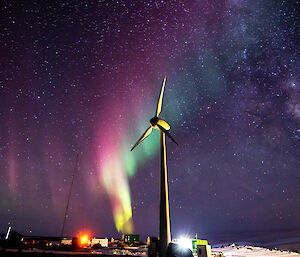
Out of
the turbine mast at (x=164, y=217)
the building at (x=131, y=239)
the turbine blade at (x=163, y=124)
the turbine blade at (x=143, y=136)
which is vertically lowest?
the building at (x=131, y=239)

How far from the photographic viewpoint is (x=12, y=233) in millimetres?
54719

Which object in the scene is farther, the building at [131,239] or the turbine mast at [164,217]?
the building at [131,239]

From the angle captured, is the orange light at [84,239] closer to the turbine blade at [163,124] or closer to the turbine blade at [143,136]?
the turbine blade at [143,136]

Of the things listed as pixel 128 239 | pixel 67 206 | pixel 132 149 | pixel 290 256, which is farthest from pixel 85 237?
pixel 290 256

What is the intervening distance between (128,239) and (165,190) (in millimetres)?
76035

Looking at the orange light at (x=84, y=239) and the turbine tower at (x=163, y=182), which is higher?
the turbine tower at (x=163, y=182)

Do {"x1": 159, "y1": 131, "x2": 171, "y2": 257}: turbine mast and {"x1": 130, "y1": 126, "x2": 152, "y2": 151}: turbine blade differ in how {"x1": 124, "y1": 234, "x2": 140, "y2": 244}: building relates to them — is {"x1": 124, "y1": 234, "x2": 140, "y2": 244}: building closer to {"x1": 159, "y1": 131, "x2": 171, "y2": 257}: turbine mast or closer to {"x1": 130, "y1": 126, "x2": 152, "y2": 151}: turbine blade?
{"x1": 130, "y1": 126, "x2": 152, "y2": 151}: turbine blade

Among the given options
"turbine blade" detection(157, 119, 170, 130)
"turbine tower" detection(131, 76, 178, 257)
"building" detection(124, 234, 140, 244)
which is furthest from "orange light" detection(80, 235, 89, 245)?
"turbine blade" detection(157, 119, 170, 130)

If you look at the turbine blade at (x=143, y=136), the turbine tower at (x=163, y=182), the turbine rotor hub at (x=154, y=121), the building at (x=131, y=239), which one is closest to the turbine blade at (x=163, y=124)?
the turbine tower at (x=163, y=182)

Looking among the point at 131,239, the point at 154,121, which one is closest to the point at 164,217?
the point at 154,121

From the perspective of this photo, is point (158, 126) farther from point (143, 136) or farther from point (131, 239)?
point (131, 239)

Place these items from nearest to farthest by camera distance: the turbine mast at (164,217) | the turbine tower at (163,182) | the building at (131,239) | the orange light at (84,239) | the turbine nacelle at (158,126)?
the turbine mast at (164,217) < the turbine tower at (163,182) < the turbine nacelle at (158,126) < the orange light at (84,239) < the building at (131,239)

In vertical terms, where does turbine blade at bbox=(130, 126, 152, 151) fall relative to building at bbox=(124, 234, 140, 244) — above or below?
above

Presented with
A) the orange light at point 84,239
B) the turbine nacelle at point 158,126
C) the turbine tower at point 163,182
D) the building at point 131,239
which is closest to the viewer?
the turbine tower at point 163,182
